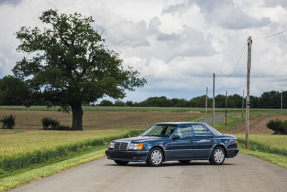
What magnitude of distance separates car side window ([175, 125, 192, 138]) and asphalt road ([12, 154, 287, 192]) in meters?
1.68

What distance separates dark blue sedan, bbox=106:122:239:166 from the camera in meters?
18.1

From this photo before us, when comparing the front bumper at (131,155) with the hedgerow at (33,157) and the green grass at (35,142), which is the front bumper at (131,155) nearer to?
the hedgerow at (33,157)

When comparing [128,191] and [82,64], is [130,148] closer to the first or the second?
[128,191]

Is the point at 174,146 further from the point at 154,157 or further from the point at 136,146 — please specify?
the point at 136,146

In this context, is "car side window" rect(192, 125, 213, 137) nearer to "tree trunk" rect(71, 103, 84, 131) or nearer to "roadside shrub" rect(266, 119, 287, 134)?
"tree trunk" rect(71, 103, 84, 131)

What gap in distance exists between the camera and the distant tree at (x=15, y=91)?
65.1 metres

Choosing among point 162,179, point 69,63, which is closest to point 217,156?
point 162,179

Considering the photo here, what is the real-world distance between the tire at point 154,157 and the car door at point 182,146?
346 millimetres

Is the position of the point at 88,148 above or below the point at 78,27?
below

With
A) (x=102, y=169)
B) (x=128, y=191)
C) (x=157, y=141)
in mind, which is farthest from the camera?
(x=157, y=141)

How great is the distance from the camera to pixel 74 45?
6556 cm

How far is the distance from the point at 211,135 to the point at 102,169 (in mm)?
4847

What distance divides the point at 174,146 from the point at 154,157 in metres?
0.91

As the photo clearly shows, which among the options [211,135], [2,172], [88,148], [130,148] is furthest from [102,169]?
[88,148]
